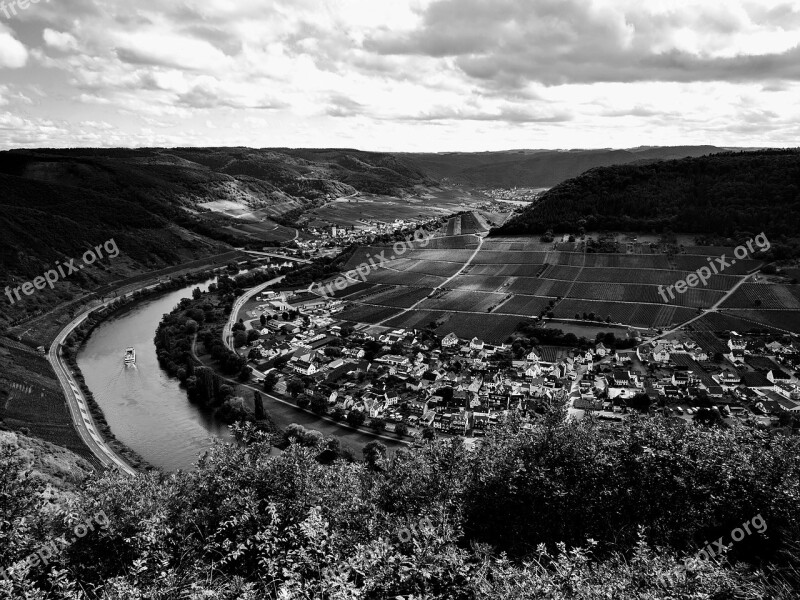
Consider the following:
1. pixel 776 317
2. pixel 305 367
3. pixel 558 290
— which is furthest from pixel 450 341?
pixel 776 317

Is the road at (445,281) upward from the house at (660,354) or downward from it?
upward

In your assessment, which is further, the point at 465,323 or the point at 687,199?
the point at 687,199

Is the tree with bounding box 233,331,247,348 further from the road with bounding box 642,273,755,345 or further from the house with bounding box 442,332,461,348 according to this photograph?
the road with bounding box 642,273,755,345

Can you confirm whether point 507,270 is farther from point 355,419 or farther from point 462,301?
point 355,419

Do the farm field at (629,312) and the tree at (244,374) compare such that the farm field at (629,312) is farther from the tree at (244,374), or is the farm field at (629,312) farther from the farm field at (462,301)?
the tree at (244,374)

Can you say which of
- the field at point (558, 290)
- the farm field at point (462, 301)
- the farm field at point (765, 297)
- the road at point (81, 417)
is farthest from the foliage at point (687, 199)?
the road at point (81, 417)

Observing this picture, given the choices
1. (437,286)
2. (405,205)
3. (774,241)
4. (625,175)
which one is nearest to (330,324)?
(437,286)

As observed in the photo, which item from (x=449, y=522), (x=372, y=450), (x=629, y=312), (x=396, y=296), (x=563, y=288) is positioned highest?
(x=449, y=522)

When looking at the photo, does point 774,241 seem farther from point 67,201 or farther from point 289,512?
point 67,201
